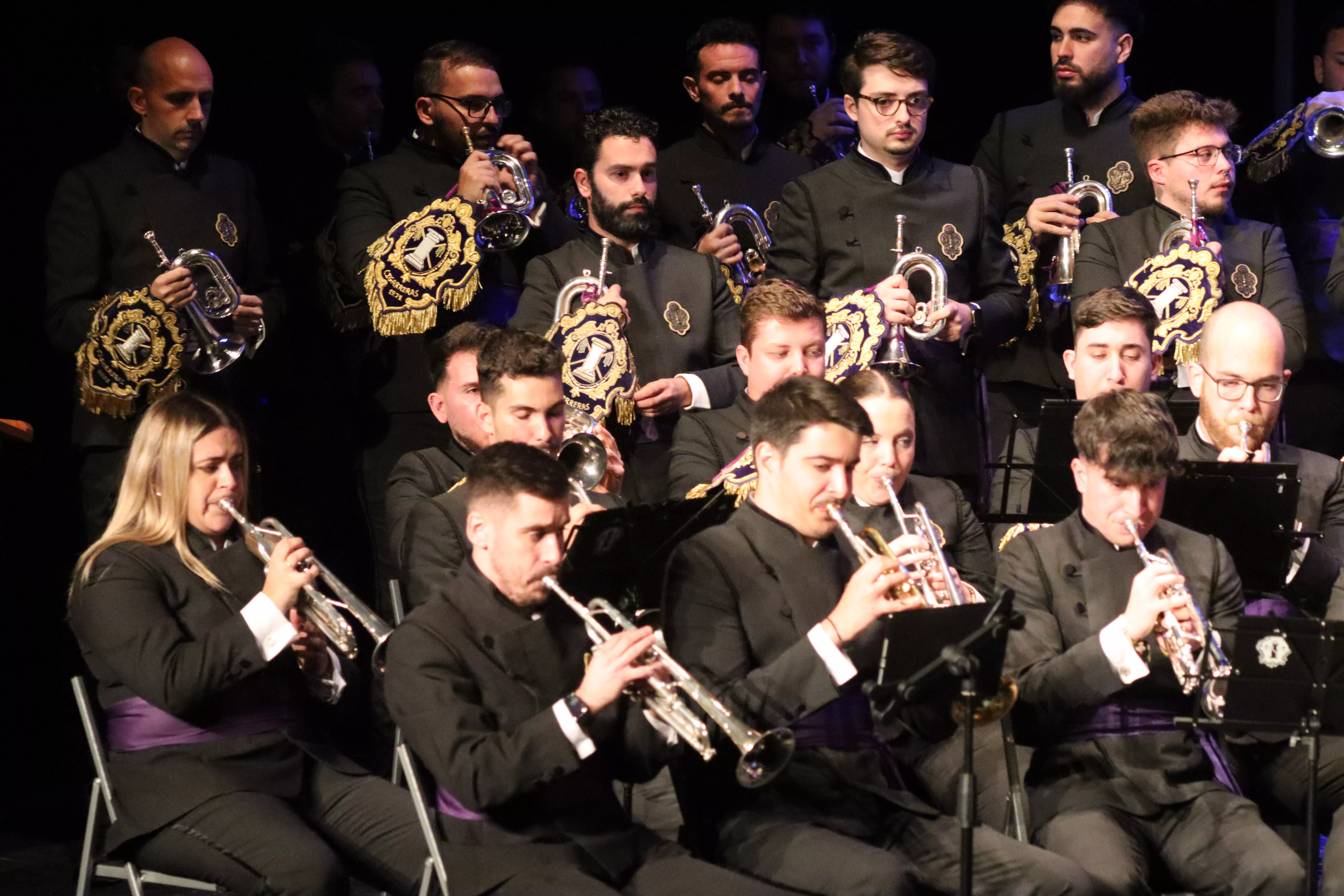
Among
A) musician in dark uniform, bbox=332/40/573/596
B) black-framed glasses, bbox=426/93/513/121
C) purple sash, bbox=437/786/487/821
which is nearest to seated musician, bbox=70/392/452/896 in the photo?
purple sash, bbox=437/786/487/821

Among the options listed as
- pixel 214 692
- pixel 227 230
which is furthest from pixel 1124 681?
pixel 227 230

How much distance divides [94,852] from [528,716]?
3.92 ft

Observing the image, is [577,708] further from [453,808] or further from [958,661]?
[958,661]

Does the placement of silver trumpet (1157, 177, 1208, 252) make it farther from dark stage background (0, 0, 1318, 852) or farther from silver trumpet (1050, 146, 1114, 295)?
dark stage background (0, 0, 1318, 852)

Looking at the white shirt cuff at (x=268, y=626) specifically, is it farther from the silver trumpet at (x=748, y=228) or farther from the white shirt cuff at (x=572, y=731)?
the silver trumpet at (x=748, y=228)

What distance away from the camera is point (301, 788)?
14.4 feet

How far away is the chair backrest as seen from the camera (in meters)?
4.22

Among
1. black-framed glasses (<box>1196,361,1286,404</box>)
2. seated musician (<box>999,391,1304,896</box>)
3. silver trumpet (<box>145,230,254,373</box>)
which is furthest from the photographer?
silver trumpet (<box>145,230,254,373</box>)

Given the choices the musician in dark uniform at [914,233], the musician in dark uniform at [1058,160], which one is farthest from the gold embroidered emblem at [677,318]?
the musician in dark uniform at [1058,160]

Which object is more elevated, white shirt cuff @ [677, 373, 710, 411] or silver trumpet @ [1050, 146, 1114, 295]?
silver trumpet @ [1050, 146, 1114, 295]

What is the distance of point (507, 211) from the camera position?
229 inches

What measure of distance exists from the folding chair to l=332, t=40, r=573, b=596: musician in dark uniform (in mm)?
1684

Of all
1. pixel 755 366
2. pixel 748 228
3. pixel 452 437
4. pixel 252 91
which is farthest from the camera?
pixel 252 91

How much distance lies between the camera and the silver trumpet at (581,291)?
571 cm
